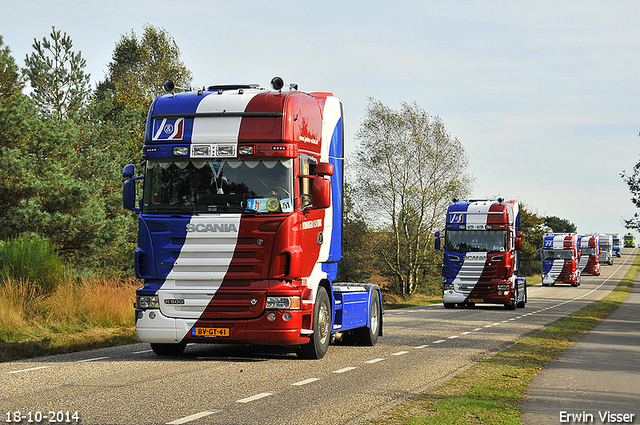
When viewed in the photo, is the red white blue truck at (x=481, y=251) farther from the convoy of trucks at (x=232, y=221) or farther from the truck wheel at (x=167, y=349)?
the convoy of trucks at (x=232, y=221)

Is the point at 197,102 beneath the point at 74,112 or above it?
beneath

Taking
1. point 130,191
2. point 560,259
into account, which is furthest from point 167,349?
point 560,259

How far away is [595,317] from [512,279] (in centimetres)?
355

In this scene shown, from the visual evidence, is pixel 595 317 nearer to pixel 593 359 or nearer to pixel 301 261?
pixel 593 359

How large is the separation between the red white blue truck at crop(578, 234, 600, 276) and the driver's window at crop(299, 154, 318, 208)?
6903 centimetres

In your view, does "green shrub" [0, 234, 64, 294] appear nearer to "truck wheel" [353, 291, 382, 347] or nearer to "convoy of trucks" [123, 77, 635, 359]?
"convoy of trucks" [123, 77, 635, 359]

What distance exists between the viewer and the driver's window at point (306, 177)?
1126cm

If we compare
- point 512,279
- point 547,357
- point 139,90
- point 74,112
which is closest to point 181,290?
point 547,357

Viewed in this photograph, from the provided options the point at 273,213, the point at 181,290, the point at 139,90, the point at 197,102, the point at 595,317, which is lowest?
the point at 595,317

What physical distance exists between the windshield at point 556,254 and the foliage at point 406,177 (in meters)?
19.3

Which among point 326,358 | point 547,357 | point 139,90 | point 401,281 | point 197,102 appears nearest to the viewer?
point 197,102

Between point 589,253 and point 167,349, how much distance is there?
7643cm

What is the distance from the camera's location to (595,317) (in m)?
27.1

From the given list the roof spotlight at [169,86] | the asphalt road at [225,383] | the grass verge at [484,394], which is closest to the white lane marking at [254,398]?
the asphalt road at [225,383]
